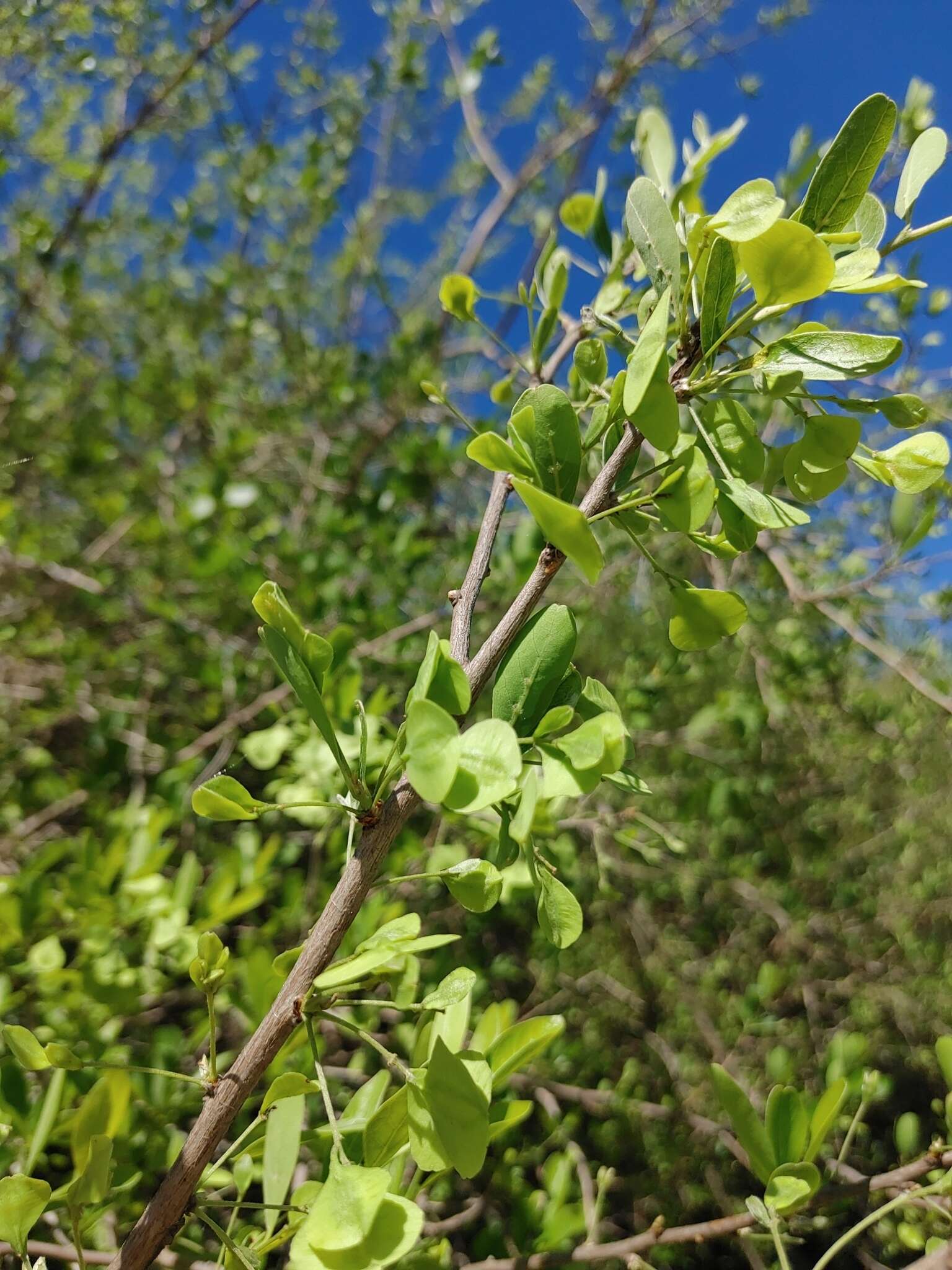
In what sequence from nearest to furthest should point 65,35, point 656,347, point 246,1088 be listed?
point 656,347
point 246,1088
point 65,35

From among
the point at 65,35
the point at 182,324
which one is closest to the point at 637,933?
the point at 182,324

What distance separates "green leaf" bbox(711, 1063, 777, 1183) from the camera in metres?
0.53

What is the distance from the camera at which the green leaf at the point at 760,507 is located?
0.39 meters

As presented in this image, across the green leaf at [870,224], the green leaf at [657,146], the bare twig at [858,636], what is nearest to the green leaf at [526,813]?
the green leaf at [870,224]

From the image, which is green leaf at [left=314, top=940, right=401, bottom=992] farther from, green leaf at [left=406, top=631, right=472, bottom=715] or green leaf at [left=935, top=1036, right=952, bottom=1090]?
green leaf at [left=935, top=1036, right=952, bottom=1090]

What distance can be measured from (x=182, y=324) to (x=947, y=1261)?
2.85 m

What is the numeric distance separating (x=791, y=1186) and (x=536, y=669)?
0.42m

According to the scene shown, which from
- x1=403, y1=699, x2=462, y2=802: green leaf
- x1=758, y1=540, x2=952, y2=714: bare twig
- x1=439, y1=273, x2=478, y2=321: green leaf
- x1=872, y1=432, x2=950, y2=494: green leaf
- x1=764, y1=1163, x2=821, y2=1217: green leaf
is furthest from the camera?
x1=758, y1=540, x2=952, y2=714: bare twig

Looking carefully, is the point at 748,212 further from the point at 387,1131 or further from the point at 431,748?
the point at 387,1131

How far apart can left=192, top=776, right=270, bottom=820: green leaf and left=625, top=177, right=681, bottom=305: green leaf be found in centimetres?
35

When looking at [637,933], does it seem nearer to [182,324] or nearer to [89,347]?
[182,324]

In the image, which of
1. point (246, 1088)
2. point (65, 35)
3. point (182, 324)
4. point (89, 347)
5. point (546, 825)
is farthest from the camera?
point (89, 347)

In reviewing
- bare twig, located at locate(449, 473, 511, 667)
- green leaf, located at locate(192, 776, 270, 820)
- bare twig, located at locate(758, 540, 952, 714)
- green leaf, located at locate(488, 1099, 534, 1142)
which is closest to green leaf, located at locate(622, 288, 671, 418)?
bare twig, located at locate(449, 473, 511, 667)

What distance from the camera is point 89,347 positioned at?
2.92 metres
